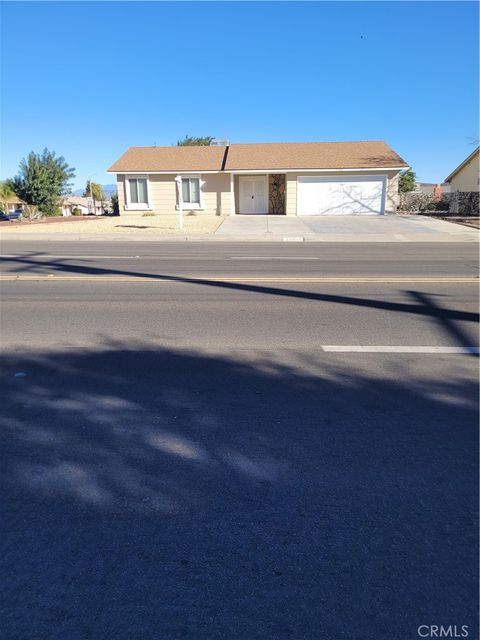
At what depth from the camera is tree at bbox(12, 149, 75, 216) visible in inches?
1570

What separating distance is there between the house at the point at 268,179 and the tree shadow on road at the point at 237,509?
27.7 meters

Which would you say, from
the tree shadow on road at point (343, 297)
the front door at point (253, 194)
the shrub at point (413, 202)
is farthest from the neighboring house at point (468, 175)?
the tree shadow on road at point (343, 297)

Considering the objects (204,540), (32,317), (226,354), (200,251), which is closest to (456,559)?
(204,540)

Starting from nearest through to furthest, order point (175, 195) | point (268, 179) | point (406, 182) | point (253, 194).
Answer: point (175, 195) < point (268, 179) < point (253, 194) < point (406, 182)

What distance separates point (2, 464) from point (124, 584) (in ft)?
4.70

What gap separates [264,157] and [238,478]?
31.0 metres

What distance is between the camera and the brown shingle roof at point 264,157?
30453 mm

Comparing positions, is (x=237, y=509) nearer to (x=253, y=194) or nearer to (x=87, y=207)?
(x=253, y=194)

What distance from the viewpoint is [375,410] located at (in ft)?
13.6

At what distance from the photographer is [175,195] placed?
32.1 meters

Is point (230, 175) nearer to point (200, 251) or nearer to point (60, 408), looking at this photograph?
point (200, 251)

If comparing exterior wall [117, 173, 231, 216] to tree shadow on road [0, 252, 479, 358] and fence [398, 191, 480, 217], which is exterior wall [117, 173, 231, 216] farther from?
tree shadow on road [0, 252, 479, 358]

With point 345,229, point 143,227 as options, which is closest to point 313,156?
point 345,229

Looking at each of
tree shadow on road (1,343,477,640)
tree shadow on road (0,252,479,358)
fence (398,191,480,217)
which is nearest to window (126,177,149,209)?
fence (398,191,480,217)
